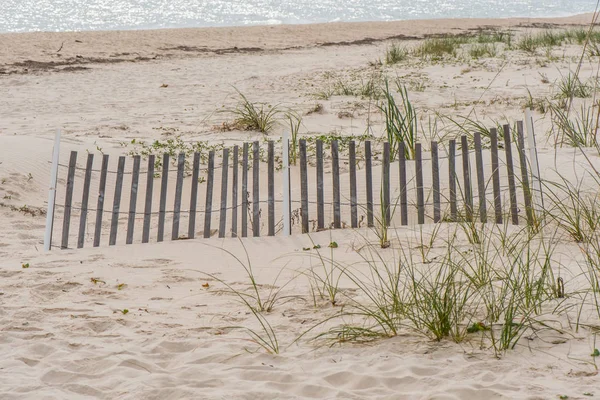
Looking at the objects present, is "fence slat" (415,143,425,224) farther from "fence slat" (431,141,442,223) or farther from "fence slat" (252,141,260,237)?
"fence slat" (252,141,260,237)

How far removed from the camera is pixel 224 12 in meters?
34.4

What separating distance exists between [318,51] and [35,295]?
15.2m

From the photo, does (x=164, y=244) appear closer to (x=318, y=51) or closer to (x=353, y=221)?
(x=353, y=221)

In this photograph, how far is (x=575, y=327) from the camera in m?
3.30

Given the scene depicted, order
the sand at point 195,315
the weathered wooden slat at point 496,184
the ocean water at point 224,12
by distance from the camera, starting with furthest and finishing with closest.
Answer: the ocean water at point 224,12 → the weathered wooden slat at point 496,184 → the sand at point 195,315

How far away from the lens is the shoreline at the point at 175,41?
16641 mm

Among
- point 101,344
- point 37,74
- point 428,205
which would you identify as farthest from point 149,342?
point 37,74

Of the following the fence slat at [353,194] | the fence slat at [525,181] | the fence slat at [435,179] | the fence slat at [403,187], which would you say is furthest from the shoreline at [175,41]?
the fence slat at [525,181]

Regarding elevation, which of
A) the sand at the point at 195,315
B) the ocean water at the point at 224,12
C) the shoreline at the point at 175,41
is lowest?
the sand at the point at 195,315

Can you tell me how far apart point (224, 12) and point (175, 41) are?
48.9ft

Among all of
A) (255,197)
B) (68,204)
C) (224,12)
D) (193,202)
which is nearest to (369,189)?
(255,197)

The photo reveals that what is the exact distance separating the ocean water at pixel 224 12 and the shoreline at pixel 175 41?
25.7 ft

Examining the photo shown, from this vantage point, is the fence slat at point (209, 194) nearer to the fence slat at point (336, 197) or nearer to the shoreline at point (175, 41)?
the fence slat at point (336, 197)

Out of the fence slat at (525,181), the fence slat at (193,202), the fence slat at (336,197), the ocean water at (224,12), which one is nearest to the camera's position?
the fence slat at (525,181)
